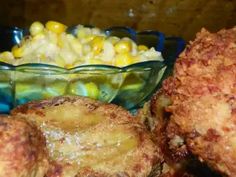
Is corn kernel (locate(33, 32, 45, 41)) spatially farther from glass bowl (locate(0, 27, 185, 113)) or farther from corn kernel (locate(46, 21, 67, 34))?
glass bowl (locate(0, 27, 185, 113))

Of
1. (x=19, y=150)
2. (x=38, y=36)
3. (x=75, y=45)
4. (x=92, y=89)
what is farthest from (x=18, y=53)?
(x=19, y=150)

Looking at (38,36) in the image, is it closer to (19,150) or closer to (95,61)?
(95,61)

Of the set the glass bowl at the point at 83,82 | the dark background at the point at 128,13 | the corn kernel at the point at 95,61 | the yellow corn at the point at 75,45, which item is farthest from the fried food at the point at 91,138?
the dark background at the point at 128,13

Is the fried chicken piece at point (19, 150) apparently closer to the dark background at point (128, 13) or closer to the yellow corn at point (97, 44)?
the yellow corn at point (97, 44)

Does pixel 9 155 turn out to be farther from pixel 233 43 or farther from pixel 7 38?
pixel 7 38

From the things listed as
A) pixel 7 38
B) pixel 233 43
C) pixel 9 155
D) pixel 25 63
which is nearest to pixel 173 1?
pixel 7 38
